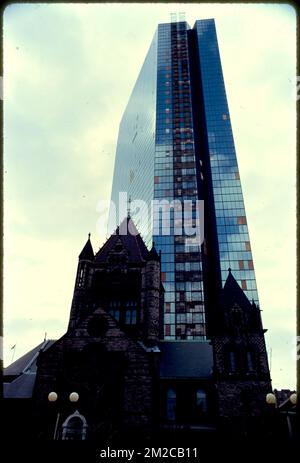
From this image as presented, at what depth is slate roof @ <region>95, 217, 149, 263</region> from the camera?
32906 millimetres

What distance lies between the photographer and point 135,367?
2294 cm

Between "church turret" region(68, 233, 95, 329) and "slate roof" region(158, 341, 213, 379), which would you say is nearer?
"slate roof" region(158, 341, 213, 379)

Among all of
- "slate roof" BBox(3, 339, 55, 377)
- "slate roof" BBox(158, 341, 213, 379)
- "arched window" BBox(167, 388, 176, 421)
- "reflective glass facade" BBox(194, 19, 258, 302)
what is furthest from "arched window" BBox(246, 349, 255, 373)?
"reflective glass facade" BBox(194, 19, 258, 302)

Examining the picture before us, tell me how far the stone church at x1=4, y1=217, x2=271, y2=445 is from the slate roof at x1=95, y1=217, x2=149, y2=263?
5104 mm

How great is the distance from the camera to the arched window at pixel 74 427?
69.8ft

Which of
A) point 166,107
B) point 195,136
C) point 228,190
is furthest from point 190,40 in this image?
point 228,190

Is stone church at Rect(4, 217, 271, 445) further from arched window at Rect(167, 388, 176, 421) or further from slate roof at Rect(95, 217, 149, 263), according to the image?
slate roof at Rect(95, 217, 149, 263)

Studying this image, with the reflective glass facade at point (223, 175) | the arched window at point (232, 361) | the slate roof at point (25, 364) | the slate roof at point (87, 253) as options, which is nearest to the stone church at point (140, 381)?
the arched window at point (232, 361)

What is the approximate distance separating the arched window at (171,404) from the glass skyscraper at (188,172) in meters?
31.6

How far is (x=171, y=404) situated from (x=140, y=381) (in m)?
4.50

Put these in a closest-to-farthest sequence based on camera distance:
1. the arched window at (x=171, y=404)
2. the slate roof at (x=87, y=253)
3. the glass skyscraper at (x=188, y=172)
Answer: the arched window at (x=171, y=404)
the slate roof at (x=87, y=253)
the glass skyscraper at (x=188, y=172)

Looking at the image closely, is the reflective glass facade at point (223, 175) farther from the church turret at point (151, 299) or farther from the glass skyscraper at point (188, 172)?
the church turret at point (151, 299)
